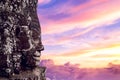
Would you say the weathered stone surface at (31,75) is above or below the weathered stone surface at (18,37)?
below

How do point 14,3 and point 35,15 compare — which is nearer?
point 14,3

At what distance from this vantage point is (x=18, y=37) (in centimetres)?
8244

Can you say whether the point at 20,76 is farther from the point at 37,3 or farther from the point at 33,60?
the point at 37,3

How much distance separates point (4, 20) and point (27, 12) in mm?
7585

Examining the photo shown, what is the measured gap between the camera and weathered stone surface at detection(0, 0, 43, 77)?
79750mm

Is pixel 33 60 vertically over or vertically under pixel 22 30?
under

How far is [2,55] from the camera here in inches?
3142

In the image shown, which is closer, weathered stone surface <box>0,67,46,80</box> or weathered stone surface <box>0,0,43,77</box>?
weathered stone surface <box>0,0,43,77</box>

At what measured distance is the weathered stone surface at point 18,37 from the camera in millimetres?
79750

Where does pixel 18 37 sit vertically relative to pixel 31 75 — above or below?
above

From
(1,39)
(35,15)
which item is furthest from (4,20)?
(35,15)

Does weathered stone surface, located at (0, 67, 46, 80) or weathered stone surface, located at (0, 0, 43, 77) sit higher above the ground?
weathered stone surface, located at (0, 0, 43, 77)

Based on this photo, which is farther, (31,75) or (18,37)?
(31,75)

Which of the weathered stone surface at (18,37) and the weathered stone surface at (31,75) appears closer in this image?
the weathered stone surface at (18,37)
